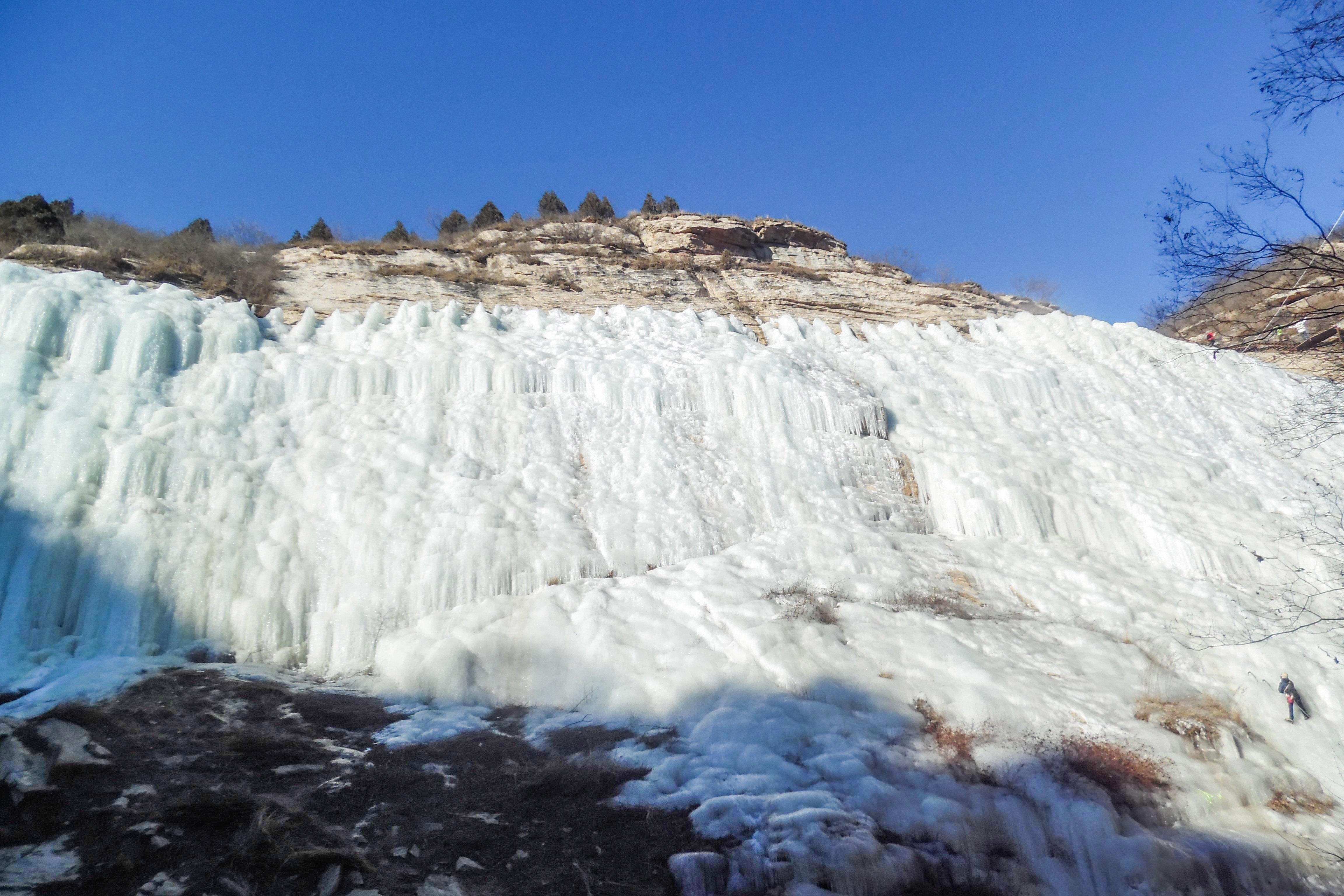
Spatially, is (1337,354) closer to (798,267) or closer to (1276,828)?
(1276,828)

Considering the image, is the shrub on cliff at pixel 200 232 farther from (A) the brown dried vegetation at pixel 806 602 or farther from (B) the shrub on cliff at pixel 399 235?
(A) the brown dried vegetation at pixel 806 602

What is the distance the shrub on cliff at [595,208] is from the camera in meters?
31.4

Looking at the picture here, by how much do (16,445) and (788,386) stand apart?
1044cm

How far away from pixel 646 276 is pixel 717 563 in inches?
443

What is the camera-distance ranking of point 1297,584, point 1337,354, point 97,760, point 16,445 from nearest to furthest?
point 97,760 → point 1337,354 → point 16,445 → point 1297,584

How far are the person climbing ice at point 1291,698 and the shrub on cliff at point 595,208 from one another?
28.2m

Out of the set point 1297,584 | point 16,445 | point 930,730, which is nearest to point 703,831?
point 930,730

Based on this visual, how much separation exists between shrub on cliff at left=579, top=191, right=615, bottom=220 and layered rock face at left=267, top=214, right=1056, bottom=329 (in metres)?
7.47

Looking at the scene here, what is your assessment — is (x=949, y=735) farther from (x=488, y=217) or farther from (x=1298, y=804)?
(x=488, y=217)

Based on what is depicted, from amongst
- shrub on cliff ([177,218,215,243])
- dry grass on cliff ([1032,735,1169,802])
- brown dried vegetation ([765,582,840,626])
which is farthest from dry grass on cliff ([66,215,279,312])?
dry grass on cliff ([1032,735,1169,802])

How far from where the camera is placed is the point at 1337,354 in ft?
18.0

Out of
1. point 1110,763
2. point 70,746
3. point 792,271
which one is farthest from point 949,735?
point 792,271

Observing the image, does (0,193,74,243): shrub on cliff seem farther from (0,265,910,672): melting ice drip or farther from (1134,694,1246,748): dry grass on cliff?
(1134,694,1246,748): dry grass on cliff

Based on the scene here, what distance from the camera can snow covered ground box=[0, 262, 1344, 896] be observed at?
18.7 feet
